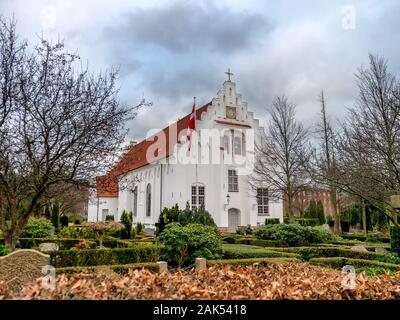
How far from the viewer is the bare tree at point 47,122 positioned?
923 centimetres

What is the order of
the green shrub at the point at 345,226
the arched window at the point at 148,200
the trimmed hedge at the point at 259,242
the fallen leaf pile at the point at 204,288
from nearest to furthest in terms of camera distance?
1. the fallen leaf pile at the point at 204,288
2. the trimmed hedge at the point at 259,242
3. the arched window at the point at 148,200
4. the green shrub at the point at 345,226

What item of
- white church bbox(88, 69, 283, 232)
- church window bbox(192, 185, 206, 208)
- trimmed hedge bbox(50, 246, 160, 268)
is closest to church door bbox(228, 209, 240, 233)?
white church bbox(88, 69, 283, 232)

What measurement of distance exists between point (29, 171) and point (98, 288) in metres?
8.09

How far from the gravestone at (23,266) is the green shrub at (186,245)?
595cm

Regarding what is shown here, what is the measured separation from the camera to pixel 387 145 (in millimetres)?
12852

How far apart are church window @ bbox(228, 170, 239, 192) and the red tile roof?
215 inches

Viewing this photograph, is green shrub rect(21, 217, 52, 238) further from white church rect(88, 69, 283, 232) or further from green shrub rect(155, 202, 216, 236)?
white church rect(88, 69, 283, 232)

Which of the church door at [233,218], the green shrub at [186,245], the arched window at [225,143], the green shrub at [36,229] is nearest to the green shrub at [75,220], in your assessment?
the church door at [233,218]

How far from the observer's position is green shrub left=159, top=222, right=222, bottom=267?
Answer: 11.9 meters

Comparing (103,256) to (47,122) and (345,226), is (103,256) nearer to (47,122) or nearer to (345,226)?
(47,122)

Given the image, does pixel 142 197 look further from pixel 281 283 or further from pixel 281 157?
pixel 281 283

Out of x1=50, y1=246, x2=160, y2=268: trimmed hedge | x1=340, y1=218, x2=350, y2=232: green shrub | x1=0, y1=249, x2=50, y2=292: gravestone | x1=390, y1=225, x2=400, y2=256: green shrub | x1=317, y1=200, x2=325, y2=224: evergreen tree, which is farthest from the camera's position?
x1=317, y1=200, x2=325, y2=224: evergreen tree

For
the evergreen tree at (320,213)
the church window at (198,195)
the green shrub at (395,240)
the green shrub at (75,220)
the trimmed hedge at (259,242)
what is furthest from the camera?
the green shrub at (75,220)

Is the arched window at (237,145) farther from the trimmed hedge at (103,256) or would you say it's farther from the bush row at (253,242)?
the trimmed hedge at (103,256)
